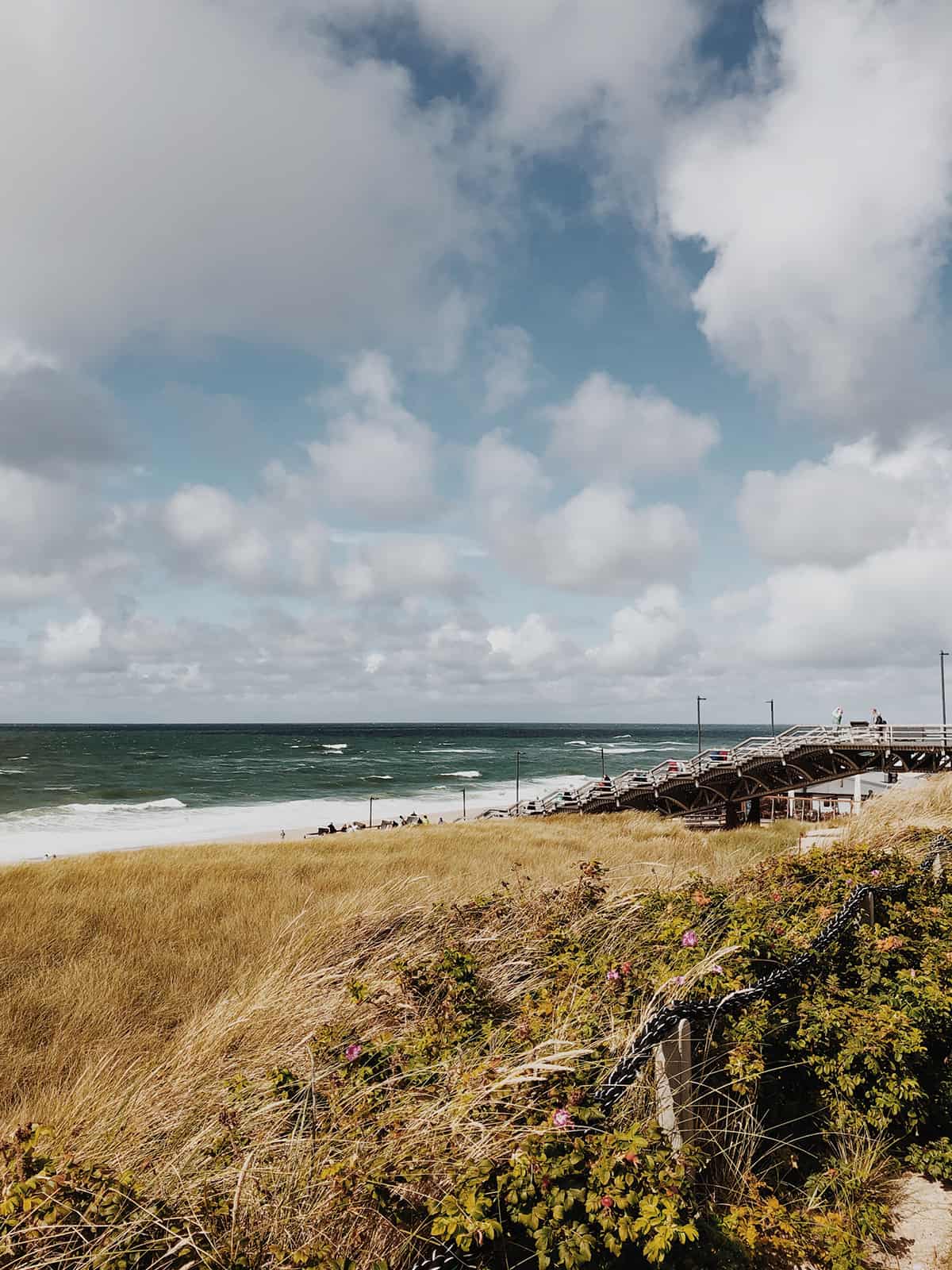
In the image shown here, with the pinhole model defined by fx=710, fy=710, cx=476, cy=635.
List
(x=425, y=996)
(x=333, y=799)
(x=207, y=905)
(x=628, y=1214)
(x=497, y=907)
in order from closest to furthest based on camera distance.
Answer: (x=628, y=1214)
(x=425, y=996)
(x=497, y=907)
(x=207, y=905)
(x=333, y=799)

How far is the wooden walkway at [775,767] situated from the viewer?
90.7 ft

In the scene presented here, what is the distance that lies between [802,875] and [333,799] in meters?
57.5

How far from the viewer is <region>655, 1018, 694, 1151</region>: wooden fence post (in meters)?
3.20

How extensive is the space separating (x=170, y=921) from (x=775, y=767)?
85.3ft

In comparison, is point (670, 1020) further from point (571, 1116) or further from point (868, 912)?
point (868, 912)

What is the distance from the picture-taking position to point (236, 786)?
224ft

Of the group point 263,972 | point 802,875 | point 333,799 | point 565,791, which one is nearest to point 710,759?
point 565,791

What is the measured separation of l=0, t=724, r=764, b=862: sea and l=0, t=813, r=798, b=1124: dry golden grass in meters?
29.4

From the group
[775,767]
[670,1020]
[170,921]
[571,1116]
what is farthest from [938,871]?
[775,767]

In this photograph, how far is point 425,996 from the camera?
14.9ft

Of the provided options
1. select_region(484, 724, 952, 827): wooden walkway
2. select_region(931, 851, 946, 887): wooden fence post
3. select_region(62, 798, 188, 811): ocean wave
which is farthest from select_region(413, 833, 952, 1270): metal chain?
select_region(62, 798, 188, 811): ocean wave

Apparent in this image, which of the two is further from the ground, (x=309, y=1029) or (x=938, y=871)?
(x=938, y=871)

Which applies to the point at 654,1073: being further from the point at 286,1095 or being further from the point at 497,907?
the point at 497,907

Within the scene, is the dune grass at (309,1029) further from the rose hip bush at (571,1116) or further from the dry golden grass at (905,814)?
the dry golden grass at (905,814)
